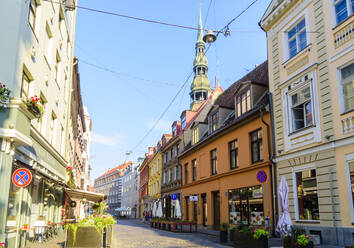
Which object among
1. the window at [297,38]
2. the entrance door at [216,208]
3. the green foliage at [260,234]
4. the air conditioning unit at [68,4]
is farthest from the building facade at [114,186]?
the green foliage at [260,234]

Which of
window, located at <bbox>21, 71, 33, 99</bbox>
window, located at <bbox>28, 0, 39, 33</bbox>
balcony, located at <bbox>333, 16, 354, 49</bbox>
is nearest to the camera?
window, located at <bbox>21, 71, 33, 99</bbox>

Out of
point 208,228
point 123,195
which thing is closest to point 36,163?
point 208,228

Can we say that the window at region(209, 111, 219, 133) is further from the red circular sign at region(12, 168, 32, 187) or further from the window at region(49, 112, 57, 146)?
the red circular sign at region(12, 168, 32, 187)

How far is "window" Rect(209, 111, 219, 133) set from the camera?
25.5 meters

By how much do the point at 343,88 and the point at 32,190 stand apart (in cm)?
1287

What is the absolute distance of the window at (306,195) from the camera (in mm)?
13633

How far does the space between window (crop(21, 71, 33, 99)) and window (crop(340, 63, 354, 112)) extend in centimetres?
1145

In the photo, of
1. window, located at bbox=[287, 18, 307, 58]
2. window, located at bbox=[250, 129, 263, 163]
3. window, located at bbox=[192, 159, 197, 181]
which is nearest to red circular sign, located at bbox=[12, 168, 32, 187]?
window, located at bbox=[287, 18, 307, 58]

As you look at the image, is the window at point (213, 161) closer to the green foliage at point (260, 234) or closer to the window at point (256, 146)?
the window at point (256, 146)

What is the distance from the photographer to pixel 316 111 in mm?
13711

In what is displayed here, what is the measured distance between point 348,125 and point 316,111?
71.2 inches

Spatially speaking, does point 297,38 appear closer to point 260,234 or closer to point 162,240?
point 260,234

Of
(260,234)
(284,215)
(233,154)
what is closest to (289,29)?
(284,215)

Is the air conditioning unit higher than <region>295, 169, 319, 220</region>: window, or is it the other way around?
the air conditioning unit
